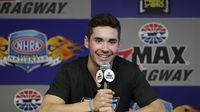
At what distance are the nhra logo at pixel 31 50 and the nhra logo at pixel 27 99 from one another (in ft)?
0.45

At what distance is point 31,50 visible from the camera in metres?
2.13

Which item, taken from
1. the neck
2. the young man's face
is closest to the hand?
the young man's face

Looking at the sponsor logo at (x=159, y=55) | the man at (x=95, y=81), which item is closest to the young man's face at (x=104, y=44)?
the man at (x=95, y=81)

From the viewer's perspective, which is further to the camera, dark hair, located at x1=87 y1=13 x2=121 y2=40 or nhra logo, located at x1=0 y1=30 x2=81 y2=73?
nhra logo, located at x1=0 y1=30 x2=81 y2=73

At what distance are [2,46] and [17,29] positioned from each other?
0.47 feet

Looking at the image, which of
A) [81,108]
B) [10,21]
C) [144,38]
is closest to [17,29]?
[10,21]

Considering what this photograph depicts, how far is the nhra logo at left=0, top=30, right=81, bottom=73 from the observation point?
212 cm

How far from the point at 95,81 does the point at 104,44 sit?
20cm

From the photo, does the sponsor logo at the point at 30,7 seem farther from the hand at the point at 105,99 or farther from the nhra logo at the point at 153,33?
the hand at the point at 105,99

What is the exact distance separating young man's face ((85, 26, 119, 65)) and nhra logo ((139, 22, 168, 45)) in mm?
866

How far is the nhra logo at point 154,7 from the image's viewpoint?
2105 millimetres

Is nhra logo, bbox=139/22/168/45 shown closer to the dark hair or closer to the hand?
the dark hair

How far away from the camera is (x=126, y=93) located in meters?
1.38

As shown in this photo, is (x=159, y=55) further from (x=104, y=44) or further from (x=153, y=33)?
(x=104, y=44)
